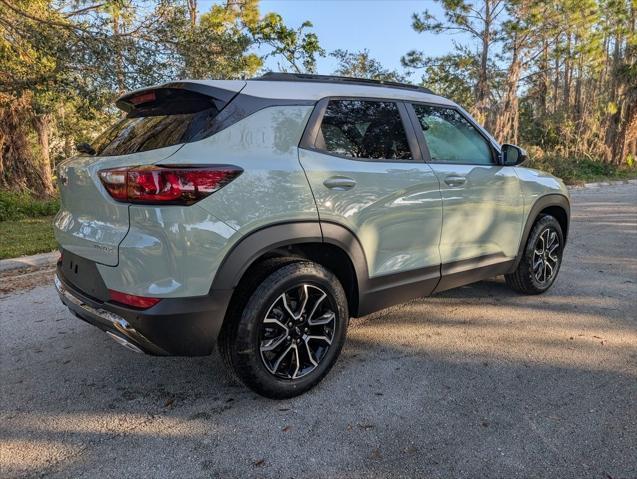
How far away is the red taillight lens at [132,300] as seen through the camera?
7.44 ft

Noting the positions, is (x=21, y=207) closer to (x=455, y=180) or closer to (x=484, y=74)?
(x=455, y=180)

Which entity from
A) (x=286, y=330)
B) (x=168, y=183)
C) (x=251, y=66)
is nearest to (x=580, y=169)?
(x=251, y=66)

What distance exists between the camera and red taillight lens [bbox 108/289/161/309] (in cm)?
227

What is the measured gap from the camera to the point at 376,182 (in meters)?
2.89

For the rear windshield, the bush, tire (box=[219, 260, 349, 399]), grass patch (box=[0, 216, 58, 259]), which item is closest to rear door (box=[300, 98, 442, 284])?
tire (box=[219, 260, 349, 399])

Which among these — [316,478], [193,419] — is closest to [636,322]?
[316,478]

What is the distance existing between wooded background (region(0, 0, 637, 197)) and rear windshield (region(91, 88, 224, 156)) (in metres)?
6.03

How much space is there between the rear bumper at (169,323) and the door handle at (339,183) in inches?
32.8

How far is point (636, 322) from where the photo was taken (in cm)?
377

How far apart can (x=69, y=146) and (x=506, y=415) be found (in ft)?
82.8

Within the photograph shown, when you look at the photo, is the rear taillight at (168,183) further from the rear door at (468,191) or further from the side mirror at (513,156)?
the side mirror at (513,156)

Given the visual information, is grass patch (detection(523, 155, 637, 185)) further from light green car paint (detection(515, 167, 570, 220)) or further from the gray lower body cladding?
the gray lower body cladding

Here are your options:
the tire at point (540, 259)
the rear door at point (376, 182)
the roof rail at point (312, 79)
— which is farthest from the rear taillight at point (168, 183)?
the tire at point (540, 259)

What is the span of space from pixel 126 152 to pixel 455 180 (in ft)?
7.23
